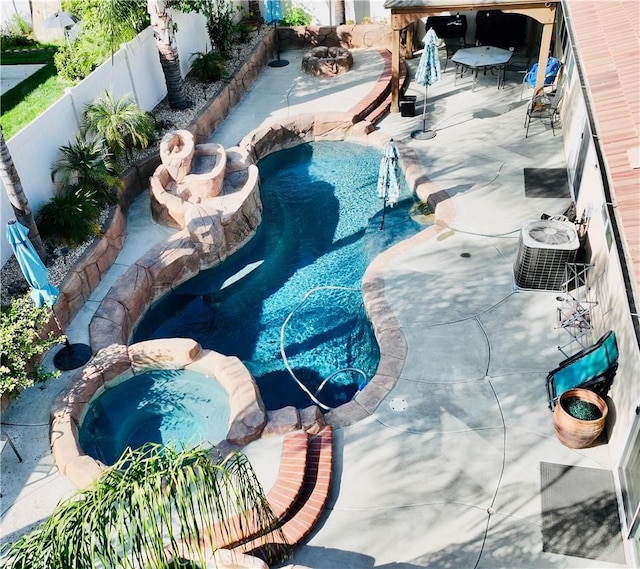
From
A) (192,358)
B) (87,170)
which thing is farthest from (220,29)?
(192,358)

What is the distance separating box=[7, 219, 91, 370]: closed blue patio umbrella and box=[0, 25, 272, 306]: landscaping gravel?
4.35ft

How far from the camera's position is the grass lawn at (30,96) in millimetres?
14578

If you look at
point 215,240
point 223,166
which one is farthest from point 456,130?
point 215,240

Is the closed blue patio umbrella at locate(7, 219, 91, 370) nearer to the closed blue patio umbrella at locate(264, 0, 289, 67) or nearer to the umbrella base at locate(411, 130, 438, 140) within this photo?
the umbrella base at locate(411, 130, 438, 140)

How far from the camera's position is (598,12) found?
1120 centimetres

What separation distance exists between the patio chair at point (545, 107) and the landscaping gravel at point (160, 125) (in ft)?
27.1

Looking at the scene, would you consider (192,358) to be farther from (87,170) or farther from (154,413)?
(87,170)

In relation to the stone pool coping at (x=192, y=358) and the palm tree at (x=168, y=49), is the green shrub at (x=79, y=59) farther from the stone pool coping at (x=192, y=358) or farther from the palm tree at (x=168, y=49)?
the stone pool coping at (x=192, y=358)

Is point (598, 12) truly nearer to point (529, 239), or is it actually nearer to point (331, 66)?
point (529, 239)

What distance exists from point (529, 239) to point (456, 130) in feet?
19.8

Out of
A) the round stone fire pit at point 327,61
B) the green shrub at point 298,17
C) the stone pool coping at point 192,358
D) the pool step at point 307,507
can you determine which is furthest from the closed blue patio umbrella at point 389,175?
the green shrub at point 298,17

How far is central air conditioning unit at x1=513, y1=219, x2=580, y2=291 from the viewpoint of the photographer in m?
10.8

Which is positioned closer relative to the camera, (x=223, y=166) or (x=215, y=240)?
(x=215, y=240)

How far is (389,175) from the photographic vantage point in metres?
12.9
